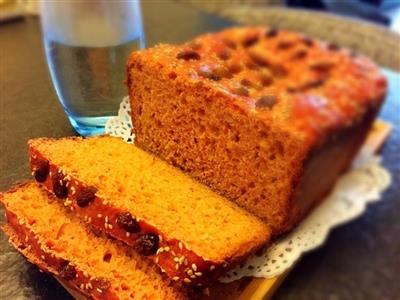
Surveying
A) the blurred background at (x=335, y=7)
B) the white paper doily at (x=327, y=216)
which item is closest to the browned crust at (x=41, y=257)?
the white paper doily at (x=327, y=216)

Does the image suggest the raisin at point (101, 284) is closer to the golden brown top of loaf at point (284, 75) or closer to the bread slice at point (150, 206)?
the bread slice at point (150, 206)

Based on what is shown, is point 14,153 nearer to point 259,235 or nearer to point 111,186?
point 111,186

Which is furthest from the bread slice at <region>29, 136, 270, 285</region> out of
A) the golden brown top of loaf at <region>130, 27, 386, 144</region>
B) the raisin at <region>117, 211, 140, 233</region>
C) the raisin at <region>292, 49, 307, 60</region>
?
the raisin at <region>292, 49, 307, 60</region>

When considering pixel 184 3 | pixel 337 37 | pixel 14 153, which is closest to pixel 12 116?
pixel 14 153

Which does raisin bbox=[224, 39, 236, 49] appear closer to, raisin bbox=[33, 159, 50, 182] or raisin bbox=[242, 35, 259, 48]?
raisin bbox=[242, 35, 259, 48]

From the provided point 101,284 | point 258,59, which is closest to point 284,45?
point 258,59
